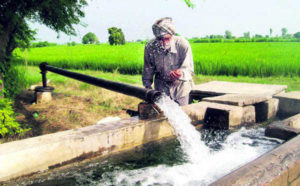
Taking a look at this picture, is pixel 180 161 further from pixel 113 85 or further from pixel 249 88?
pixel 249 88

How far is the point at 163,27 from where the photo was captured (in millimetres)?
3014

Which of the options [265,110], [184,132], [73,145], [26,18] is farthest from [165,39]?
[26,18]

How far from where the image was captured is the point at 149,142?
3.01m

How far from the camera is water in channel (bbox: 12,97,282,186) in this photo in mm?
2355

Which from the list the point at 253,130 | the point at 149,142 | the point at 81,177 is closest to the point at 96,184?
the point at 81,177

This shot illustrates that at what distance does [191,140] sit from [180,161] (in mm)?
319

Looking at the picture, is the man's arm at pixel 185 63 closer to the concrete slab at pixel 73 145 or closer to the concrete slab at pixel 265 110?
the concrete slab at pixel 73 145

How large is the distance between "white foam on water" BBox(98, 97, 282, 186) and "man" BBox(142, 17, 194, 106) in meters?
0.26

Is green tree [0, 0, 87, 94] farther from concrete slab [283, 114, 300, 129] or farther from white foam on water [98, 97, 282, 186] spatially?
concrete slab [283, 114, 300, 129]

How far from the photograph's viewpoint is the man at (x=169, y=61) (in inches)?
120

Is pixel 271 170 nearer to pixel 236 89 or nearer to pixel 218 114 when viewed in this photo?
pixel 218 114

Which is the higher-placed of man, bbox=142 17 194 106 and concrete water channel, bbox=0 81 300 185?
A: man, bbox=142 17 194 106

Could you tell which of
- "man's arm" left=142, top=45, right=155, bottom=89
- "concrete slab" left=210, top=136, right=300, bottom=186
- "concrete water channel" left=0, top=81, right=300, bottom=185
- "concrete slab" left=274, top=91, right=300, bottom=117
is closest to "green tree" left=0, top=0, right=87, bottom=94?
"man's arm" left=142, top=45, right=155, bottom=89

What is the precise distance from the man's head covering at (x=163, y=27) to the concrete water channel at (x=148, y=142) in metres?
0.92
